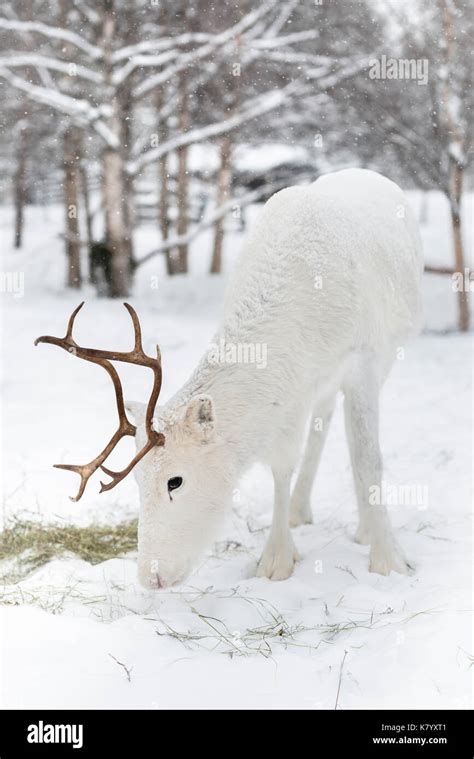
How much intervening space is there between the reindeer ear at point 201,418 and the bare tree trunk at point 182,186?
36.2ft

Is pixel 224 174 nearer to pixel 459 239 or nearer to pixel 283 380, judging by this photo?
pixel 459 239

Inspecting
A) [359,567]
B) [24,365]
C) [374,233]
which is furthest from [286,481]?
[24,365]

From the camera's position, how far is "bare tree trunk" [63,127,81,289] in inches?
555

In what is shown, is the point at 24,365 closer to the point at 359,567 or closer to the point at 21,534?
the point at 21,534

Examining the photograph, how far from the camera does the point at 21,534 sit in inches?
196

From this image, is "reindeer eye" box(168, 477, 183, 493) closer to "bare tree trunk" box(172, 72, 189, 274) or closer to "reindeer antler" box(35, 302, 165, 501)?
"reindeer antler" box(35, 302, 165, 501)

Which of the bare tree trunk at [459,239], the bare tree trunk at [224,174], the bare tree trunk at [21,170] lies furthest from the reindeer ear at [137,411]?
the bare tree trunk at [21,170]

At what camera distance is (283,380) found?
13.3ft

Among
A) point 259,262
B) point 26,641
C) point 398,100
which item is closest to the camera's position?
point 26,641

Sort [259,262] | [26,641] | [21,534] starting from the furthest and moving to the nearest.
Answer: [21,534] → [259,262] → [26,641]

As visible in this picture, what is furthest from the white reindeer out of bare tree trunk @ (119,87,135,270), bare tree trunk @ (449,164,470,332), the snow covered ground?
bare tree trunk @ (119,87,135,270)

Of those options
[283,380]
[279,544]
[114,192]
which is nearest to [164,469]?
[283,380]

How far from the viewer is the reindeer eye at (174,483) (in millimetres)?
3619
